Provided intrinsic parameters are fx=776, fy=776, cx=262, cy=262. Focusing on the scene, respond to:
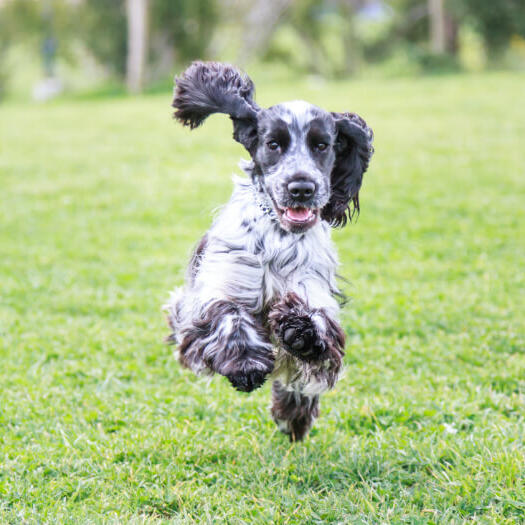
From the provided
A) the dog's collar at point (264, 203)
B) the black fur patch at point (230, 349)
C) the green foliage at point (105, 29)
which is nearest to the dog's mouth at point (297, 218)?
the dog's collar at point (264, 203)

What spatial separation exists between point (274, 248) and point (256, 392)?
150 centimetres

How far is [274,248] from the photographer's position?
373 centimetres

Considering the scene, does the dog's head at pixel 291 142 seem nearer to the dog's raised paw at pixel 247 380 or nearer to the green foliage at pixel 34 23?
the dog's raised paw at pixel 247 380

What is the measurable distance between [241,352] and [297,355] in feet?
0.86

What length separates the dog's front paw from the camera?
3.41m

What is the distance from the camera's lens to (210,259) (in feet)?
12.6

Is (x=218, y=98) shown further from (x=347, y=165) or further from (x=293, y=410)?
(x=293, y=410)

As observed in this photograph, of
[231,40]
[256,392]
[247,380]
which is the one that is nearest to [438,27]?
[231,40]

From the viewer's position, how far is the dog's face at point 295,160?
3.57 metres

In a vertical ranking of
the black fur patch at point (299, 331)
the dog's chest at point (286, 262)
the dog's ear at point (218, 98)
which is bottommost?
the black fur patch at point (299, 331)

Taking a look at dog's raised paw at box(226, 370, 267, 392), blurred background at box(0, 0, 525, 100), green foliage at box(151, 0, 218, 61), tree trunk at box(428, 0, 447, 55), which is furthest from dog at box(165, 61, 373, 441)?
tree trunk at box(428, 0, 447, 55)

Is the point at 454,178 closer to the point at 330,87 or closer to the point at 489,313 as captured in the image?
the point at 489,313

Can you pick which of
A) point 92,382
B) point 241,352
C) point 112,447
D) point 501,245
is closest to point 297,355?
point 241,352

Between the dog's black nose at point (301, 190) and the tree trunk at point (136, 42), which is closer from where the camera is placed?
the dog's black nose at point (301, 190)
